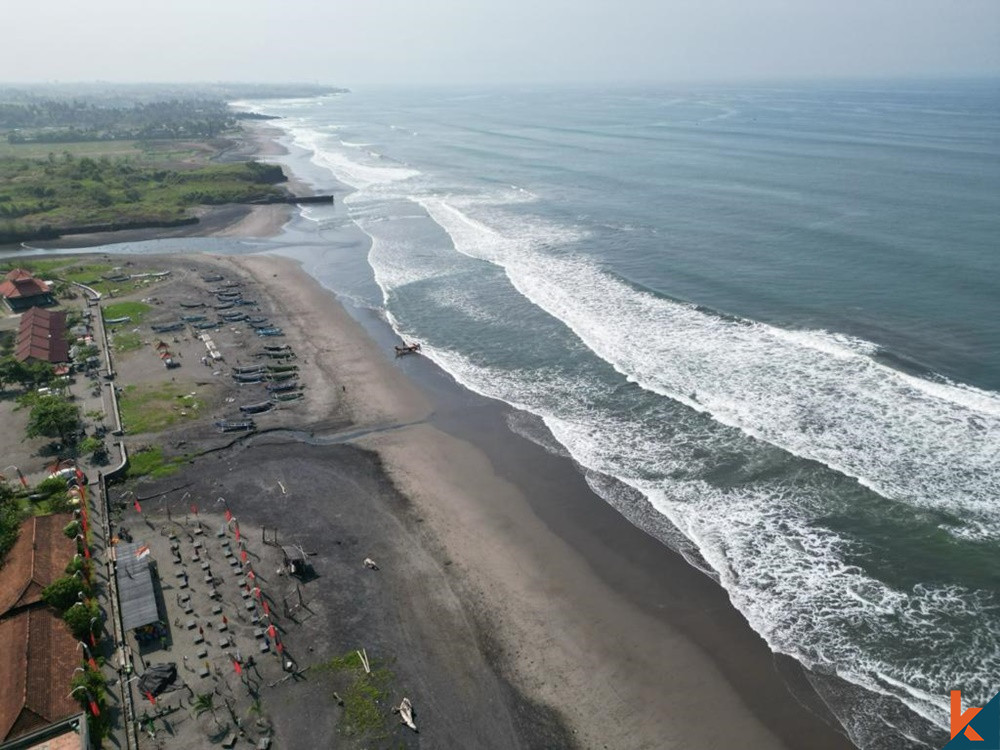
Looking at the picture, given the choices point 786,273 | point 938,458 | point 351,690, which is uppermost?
point 786,273

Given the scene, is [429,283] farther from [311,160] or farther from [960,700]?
[311,160]

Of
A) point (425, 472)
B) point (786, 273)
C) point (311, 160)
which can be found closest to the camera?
point (425, 472)

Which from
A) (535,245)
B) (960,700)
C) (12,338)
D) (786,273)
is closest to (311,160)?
(535,245)

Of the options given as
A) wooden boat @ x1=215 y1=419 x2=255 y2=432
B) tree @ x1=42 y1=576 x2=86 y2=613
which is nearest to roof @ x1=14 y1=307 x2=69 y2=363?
wooden boat @ x1=215 y1=419 x2=255 y2=432

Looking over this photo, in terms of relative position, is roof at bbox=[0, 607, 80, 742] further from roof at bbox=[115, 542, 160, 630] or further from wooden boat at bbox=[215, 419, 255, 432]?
wooden boat at bbox=[215, 419, 255, 432]

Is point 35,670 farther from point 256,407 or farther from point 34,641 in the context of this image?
point 256,407
